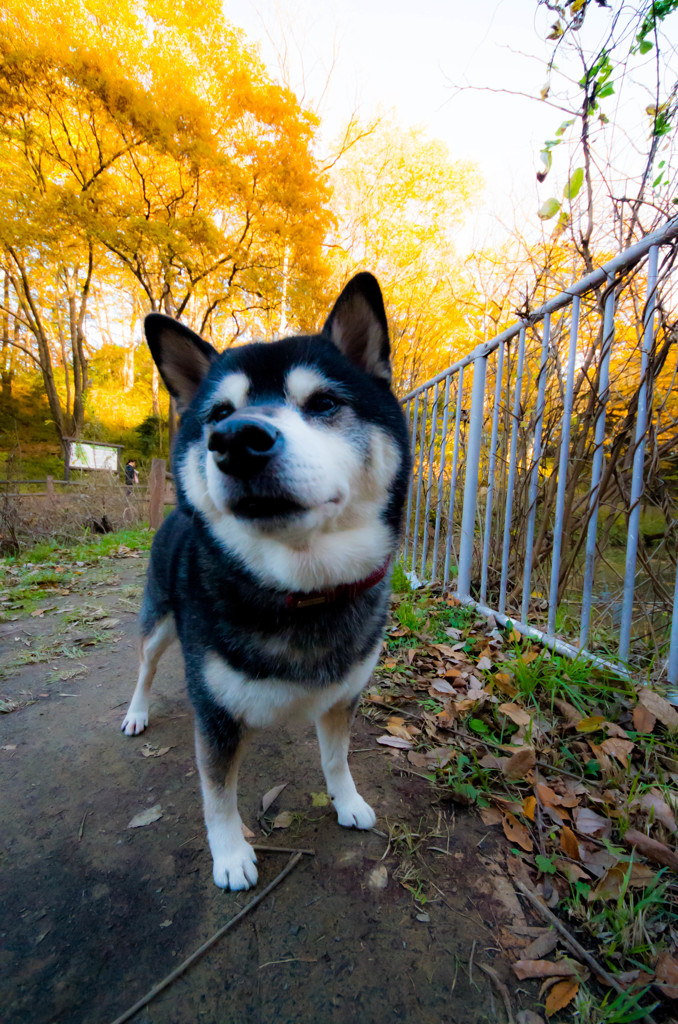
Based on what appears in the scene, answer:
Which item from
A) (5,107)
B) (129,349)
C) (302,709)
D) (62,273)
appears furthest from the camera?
(129,349)

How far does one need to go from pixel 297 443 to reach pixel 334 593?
1.79 feet

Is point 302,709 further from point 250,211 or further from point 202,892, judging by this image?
point 250,211

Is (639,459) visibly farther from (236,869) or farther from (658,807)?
(236,869)

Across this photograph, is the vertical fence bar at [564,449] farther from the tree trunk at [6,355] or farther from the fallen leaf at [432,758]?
the tree trunk at [6,355]

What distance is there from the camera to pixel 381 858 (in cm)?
146

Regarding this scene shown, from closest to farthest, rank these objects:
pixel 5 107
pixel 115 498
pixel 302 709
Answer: pixel 302 709 < pixel 115 498 < pixel 5 107

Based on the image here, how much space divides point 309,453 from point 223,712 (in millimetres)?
883

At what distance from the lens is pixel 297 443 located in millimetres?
1182

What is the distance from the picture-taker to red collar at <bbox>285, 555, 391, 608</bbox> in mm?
1422

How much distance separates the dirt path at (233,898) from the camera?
1075 millimetres

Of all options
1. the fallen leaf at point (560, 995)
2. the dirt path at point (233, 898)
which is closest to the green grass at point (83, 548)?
the dirt path at point (233, 898)

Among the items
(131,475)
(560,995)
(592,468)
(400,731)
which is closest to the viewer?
(560,995)

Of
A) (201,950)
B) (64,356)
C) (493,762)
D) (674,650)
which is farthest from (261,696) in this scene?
(64,356)

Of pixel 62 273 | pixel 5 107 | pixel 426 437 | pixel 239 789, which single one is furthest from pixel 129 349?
pixel 239 789
